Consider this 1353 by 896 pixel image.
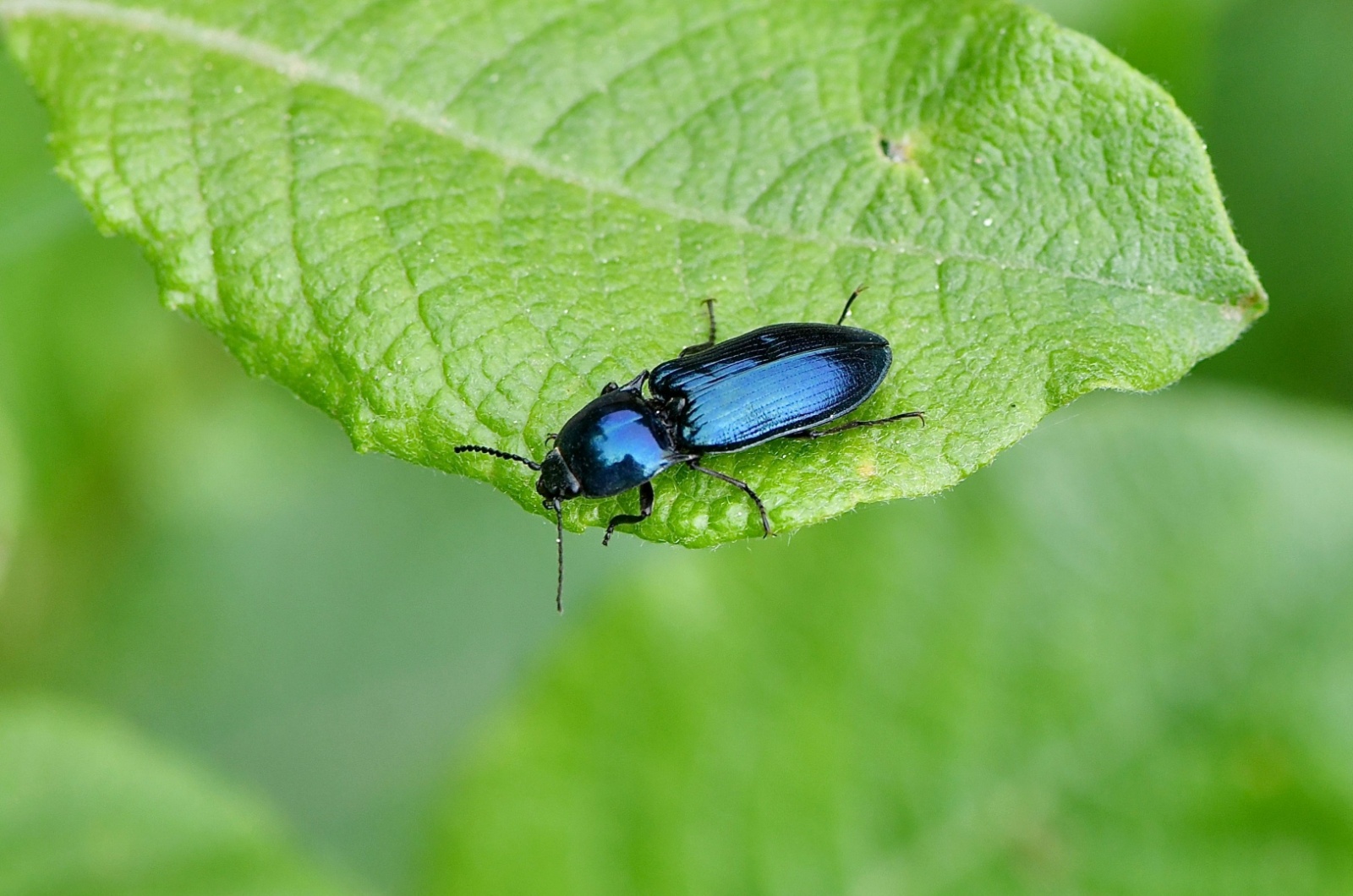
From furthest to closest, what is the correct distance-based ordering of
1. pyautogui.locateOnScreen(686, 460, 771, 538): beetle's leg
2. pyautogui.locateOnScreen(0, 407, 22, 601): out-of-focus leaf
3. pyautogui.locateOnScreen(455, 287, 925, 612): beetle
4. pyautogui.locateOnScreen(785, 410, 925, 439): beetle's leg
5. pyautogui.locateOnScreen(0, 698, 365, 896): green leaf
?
1. pyautogui.locateOnScreen(0, 698, 365, 896): green leaf
2. pyautogui.locateOnScreen(0, 407, 22, 601): out-of-focus leaf
3. pyautogui.locateOnScreen(455, 287, 925, 612): beetle
4. pyautogui.locateOnScreen(785, 410, 925, 439): beetle's leg
5. pyautogui.locateOnScreen(686, 460, 771, 538): beetle's leg

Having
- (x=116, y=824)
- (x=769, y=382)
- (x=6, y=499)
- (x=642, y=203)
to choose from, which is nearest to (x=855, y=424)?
(x=769, y=382)

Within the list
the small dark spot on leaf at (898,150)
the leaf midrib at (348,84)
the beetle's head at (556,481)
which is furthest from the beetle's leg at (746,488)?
the small dark spot on leaf at (898,150)

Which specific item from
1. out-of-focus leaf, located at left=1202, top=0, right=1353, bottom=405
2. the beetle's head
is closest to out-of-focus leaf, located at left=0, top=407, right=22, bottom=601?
the beetle's head

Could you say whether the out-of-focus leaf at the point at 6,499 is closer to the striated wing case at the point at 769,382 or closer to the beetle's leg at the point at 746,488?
the striated wing case at the point at 769,382

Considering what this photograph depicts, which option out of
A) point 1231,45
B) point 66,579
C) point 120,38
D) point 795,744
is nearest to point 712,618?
point 795,744

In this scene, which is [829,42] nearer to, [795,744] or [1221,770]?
[795,744]

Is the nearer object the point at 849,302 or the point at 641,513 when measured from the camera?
the point at 849,302

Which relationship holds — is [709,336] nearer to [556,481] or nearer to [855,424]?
[855,424]

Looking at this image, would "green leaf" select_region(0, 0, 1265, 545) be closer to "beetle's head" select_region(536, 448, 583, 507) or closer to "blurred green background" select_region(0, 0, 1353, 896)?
"beetle's head" select_region(536, 448, 583, 507)
